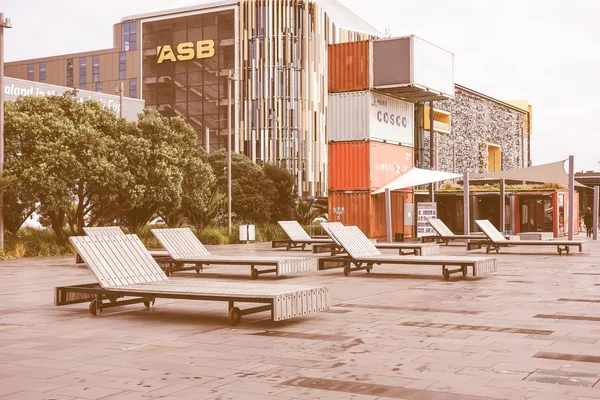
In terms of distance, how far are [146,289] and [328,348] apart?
10.1 ft

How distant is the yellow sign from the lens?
76.6m

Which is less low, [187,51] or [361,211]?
[187,51]

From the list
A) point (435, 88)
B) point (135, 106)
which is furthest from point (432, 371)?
point (135, 106)

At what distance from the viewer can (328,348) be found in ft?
23.0

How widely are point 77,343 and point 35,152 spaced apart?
1615cm

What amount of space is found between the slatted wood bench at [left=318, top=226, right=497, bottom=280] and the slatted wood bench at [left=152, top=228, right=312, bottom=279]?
2.90ft

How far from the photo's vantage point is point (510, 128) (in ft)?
289

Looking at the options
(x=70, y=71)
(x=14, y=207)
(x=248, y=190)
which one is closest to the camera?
(x=14, y=207)

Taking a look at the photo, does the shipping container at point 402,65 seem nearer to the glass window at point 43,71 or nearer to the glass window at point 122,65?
the glass window at point 122,65

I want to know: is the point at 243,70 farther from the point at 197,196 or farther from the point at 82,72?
the point at 197,196

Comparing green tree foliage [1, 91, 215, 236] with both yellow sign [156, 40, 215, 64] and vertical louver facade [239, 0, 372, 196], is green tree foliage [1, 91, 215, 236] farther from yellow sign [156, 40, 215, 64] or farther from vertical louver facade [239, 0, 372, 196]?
yellow sign [156, 40, 215, 64]

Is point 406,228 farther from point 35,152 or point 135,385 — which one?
point 135,385

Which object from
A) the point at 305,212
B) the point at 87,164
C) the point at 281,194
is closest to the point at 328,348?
the point at 87,164

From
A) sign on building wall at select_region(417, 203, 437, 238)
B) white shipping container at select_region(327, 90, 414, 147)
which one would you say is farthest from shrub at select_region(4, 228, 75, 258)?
sign on building wall at select_region(417, 203, 437, 238)
